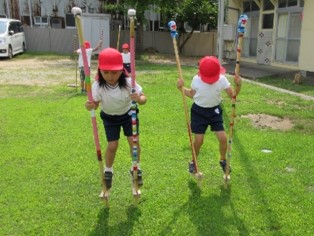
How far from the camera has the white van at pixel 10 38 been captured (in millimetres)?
18788

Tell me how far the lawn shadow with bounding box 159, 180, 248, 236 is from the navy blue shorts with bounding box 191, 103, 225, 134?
2.41 feet

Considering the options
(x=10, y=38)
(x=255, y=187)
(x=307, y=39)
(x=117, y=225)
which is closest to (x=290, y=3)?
(x=307, y=39)

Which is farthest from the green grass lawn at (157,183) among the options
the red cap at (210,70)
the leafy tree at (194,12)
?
the leafy tree at (194,12)

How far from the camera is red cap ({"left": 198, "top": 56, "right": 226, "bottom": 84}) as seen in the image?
409cm

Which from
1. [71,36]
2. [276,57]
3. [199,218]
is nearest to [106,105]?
[199,218]

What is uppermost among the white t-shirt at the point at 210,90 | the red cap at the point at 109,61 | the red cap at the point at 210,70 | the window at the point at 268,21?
the window at the point at 268,21

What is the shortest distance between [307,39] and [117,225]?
1179 cm

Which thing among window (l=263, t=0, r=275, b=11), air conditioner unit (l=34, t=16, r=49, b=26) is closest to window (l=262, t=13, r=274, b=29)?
window (l=263, t=0, r=275, b=11)

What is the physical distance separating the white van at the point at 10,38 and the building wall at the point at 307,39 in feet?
46.3

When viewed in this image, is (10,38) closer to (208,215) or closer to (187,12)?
(187,12)

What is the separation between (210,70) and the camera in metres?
4.10

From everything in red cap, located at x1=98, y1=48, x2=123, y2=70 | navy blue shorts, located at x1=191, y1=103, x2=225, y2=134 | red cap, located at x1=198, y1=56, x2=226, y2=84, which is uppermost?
red cap, located at x1=98, y1=48, x2=123, y2=70

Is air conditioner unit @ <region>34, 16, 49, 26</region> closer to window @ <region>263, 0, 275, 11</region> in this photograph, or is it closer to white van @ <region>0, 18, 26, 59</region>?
white van @ <region>0, 18, 26, 59</region>

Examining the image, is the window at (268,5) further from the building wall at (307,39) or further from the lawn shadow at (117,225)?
the lawn shadow at (117,225)
